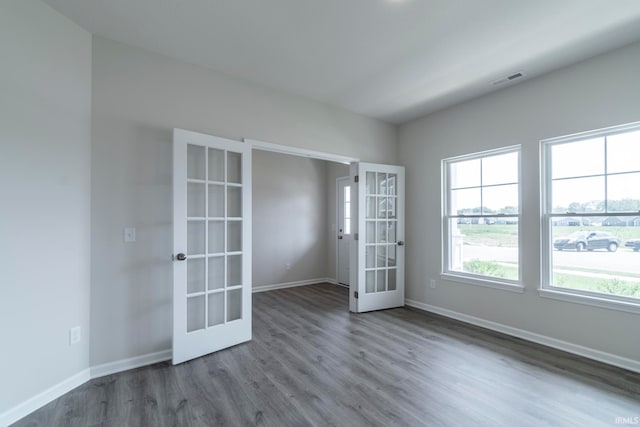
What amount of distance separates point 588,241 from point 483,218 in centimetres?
103

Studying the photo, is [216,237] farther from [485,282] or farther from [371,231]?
[485,282]

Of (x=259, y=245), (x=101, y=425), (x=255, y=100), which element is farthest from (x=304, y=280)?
(x=101, y=425)

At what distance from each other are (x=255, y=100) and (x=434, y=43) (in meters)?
1.92

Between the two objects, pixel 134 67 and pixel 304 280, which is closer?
pixel 134 67

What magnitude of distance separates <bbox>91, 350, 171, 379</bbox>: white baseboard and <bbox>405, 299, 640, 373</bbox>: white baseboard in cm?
341

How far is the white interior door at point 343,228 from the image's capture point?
584cm

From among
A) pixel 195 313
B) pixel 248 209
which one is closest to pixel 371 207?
pixel 248 209

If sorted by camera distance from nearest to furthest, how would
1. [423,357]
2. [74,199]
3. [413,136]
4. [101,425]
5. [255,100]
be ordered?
[101,425]
[74,199]
[423,357]
[255,100]
[413,136]

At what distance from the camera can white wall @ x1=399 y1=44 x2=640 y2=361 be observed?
257 cm

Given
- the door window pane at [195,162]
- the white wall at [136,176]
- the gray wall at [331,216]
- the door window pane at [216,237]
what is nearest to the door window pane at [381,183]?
the gray wall at [331,216]

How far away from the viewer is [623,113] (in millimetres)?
2543

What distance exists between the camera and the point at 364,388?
2201 mm

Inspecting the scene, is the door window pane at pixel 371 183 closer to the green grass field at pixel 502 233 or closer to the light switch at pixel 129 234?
the green grass field at pixel 502 233

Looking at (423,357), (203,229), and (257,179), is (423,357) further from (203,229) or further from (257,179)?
(257,179)
